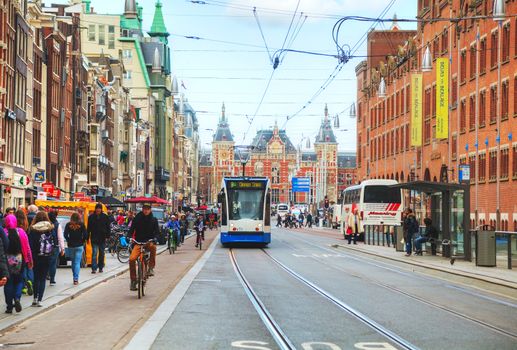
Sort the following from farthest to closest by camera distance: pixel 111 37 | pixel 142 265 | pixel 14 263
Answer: pixel 111 37 → pixel 142 265 → pixel 14 263

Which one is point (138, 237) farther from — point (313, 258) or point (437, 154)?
point (437, 154)

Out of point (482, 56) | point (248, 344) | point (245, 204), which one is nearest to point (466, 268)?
point (245, 204)

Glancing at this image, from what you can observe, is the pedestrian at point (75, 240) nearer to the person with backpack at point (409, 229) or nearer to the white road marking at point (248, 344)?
the white road marking at point (248, 344)

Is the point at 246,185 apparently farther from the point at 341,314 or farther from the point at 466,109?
the point at 341,314

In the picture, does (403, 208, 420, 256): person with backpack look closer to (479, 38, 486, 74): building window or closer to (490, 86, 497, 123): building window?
(490, 86, 497, 123): building window

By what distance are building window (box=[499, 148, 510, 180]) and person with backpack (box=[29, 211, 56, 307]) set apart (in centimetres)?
4133

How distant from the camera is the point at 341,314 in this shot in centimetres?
1669

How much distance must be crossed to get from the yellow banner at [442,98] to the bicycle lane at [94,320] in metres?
45.7

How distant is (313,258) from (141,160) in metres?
79.5

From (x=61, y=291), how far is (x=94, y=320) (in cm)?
553

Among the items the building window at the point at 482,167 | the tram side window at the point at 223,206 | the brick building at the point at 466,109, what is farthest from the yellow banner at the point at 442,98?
the tram side window at the point at 223,206

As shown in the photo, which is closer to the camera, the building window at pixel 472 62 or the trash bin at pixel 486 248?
the trash bin at pixel 486 248

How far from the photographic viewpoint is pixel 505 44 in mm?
56156

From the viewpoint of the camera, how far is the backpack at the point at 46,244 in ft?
59.0
